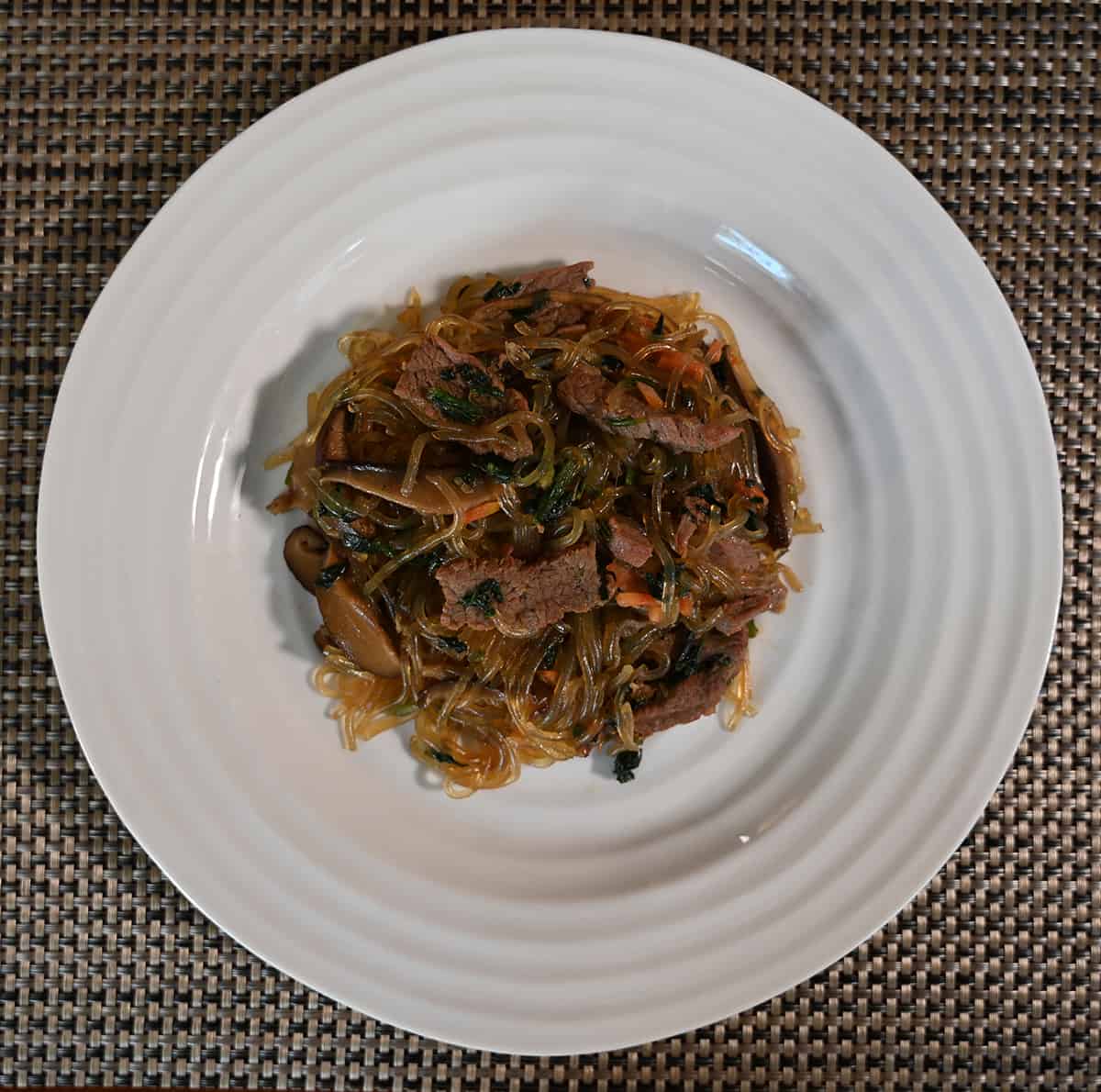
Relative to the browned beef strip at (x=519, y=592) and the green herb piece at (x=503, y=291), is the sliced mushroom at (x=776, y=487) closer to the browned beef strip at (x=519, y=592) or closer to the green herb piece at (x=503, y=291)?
the browned beef strip at (x=519, y=592)

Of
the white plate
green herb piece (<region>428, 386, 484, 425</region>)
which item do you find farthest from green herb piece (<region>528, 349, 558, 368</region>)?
the white plate

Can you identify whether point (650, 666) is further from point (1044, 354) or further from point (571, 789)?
point (1044, 354)

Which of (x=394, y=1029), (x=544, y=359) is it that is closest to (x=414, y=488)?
(x=544, y=359)

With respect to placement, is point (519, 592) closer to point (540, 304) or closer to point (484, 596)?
point (484, 596)

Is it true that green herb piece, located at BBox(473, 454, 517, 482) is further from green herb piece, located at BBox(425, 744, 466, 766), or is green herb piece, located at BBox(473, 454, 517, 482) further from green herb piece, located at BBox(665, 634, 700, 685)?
green herb piece, located at BBox(425, 744, 466, 766)

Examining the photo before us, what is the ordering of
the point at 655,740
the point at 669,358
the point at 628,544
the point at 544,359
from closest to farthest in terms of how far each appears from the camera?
the point at 628,544, the point at 544,359, the point at 669,358, the point at 655,740

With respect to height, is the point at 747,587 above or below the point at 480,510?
below

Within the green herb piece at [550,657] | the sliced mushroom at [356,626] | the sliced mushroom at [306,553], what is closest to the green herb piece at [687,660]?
the green herb piece at [550,657]
